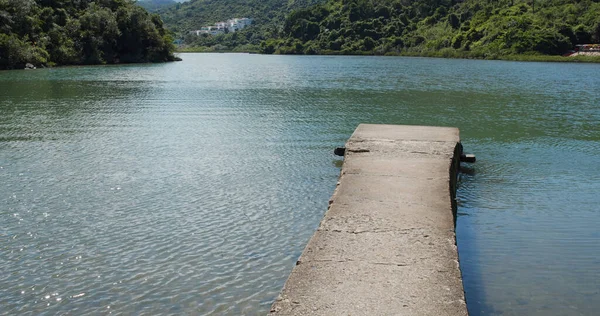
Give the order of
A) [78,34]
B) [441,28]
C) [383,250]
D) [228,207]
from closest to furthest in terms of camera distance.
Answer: [383,250]
[228,207]
[78,34]
[441,28]

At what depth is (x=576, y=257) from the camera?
763 cm

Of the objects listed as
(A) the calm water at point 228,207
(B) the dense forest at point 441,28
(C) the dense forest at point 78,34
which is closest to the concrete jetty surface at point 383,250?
(A) the calm water at point 228,207

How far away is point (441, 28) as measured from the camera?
123 metres

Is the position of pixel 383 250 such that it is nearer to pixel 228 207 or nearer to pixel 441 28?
pixel 228 207

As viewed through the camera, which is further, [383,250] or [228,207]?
[228,207]

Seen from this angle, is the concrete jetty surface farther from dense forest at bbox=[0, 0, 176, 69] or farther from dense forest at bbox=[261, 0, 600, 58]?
dense forest at bbox=[261, 0, 600, 58]

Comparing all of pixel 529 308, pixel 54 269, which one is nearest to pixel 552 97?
pixel 529 308

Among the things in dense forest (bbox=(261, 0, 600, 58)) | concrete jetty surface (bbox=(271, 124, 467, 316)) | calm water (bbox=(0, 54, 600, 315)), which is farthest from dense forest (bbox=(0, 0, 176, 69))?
concrete jetty surface (bbox=(271, 124, 467, 316))

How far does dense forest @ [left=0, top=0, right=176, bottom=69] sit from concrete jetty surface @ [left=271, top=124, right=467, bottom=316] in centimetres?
5247

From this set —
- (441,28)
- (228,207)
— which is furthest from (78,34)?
(441,28)

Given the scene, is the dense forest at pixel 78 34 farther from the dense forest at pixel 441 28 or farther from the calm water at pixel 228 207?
the dense forest at pixel 441 28

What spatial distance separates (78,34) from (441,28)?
79.2 m

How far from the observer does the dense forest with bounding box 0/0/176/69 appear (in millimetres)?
56438

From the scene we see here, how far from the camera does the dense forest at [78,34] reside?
56.4 m
